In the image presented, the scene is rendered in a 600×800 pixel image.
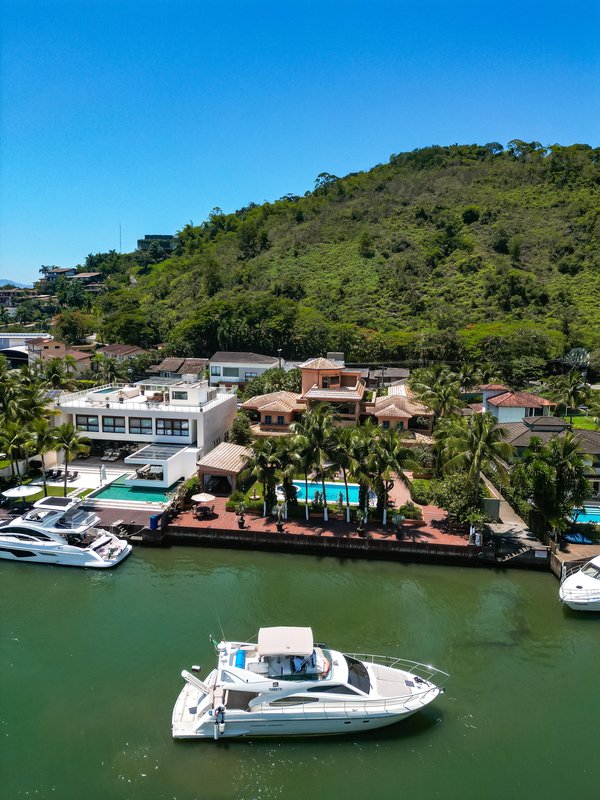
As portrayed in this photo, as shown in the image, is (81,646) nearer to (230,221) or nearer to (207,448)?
(207,448)

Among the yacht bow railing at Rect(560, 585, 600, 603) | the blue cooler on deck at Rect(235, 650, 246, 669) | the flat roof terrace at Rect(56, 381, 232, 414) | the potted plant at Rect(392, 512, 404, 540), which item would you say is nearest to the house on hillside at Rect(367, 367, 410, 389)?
the flat roof terrace at Rect(56, 381, 232, 414)

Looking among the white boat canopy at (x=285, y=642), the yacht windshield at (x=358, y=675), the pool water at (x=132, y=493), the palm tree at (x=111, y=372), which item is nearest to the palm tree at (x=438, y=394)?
the pool water at (x=132, y=493)

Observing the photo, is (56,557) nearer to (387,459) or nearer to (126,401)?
(126,401)

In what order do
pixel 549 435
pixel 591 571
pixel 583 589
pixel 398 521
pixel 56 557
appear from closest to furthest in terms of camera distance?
1. pixel 583 589
2. pixel 591 571
3. pixel 56 557
4. pixel 398 521
5. pixel 549 435

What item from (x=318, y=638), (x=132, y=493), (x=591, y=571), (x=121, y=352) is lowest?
(x=318, y=638)

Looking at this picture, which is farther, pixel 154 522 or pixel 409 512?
pixel 409 512

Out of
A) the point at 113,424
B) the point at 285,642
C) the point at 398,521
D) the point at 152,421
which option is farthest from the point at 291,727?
the point at 113,424
